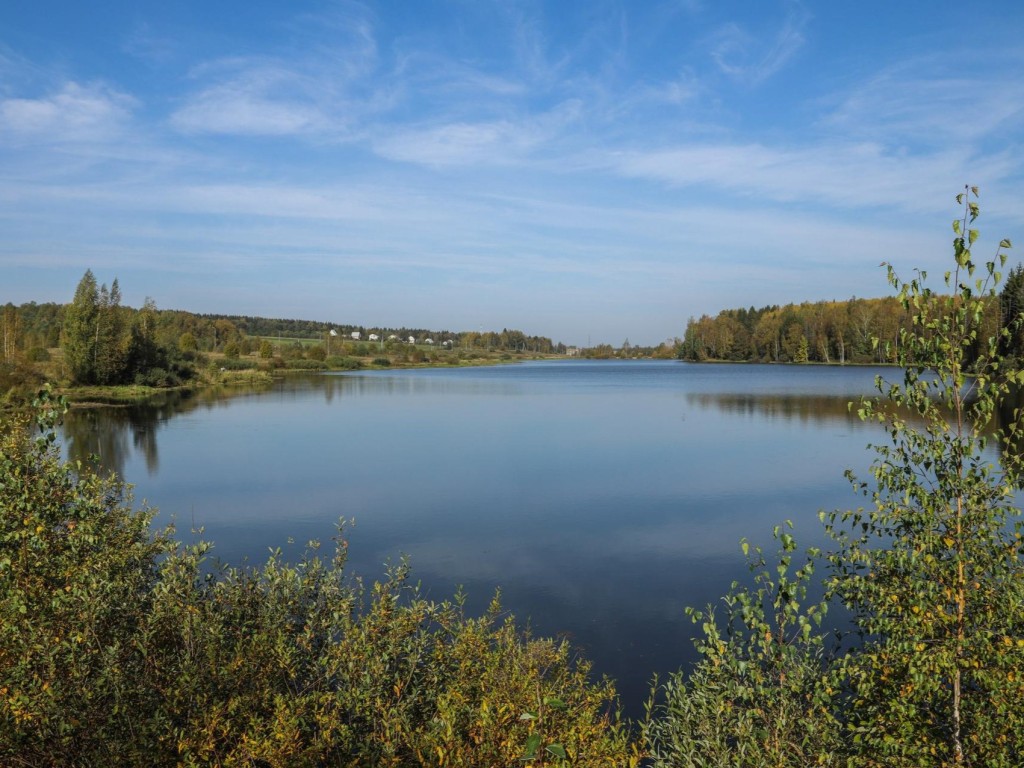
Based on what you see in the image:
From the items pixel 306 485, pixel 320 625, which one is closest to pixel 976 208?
pixel 320 625

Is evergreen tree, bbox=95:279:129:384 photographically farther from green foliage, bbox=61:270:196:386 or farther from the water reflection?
the water reflection

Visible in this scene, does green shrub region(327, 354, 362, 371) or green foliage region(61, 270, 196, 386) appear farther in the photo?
green shrub region(327, 354, 362, 371)

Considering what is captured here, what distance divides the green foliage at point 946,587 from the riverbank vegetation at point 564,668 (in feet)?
0.07

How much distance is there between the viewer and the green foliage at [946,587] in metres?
4.69

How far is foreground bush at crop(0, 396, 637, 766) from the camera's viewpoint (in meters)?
5.30

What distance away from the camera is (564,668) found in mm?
7453

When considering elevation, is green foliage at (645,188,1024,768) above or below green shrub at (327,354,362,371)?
below

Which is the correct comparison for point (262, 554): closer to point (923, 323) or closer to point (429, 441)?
point (923, 323)

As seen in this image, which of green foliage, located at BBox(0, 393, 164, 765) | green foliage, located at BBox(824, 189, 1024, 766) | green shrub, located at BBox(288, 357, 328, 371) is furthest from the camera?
green shrub, located at BBox(288, 357, 328, 371)

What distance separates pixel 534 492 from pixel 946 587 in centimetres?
1904

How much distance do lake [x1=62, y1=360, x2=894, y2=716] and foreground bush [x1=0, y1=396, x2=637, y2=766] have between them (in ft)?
14.1

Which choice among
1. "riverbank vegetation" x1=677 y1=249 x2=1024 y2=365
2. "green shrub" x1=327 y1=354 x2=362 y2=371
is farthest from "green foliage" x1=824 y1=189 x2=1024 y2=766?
"green shrub" x1=327 y1=354 x2=362 y2=371

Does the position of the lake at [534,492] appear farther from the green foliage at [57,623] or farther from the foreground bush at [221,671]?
the green foliage at [57,623]

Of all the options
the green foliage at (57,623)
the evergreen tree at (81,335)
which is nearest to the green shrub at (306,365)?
the evergreen tree at (81,335)
